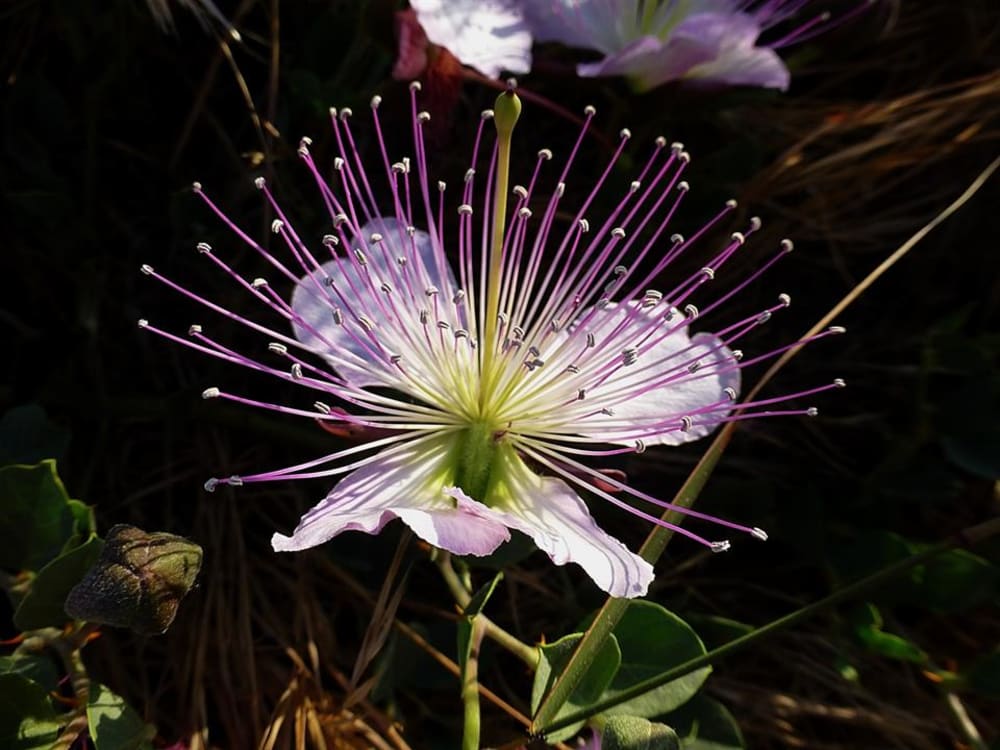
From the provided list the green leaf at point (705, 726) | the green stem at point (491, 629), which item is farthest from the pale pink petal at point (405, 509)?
the green leaf at point (705, 726)

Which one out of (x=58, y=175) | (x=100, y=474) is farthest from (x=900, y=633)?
(x=58, y=175)

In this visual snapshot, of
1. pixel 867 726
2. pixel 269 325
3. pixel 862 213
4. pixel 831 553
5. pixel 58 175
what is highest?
pixel 58 175

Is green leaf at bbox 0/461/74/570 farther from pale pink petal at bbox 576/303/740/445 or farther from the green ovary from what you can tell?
pale pink petal at bbox 576/303/740/445

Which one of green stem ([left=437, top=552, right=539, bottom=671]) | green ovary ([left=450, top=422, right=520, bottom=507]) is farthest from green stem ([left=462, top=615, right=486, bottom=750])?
green ovary ([left=450, top=422, right=520, bottom=507])

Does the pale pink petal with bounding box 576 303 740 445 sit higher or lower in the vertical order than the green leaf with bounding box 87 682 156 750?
higher

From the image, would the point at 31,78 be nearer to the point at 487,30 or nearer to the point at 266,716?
the point at 487,30

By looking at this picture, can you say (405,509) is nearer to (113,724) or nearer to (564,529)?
(564,529)

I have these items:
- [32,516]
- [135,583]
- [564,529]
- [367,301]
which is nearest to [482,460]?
[564,529]
